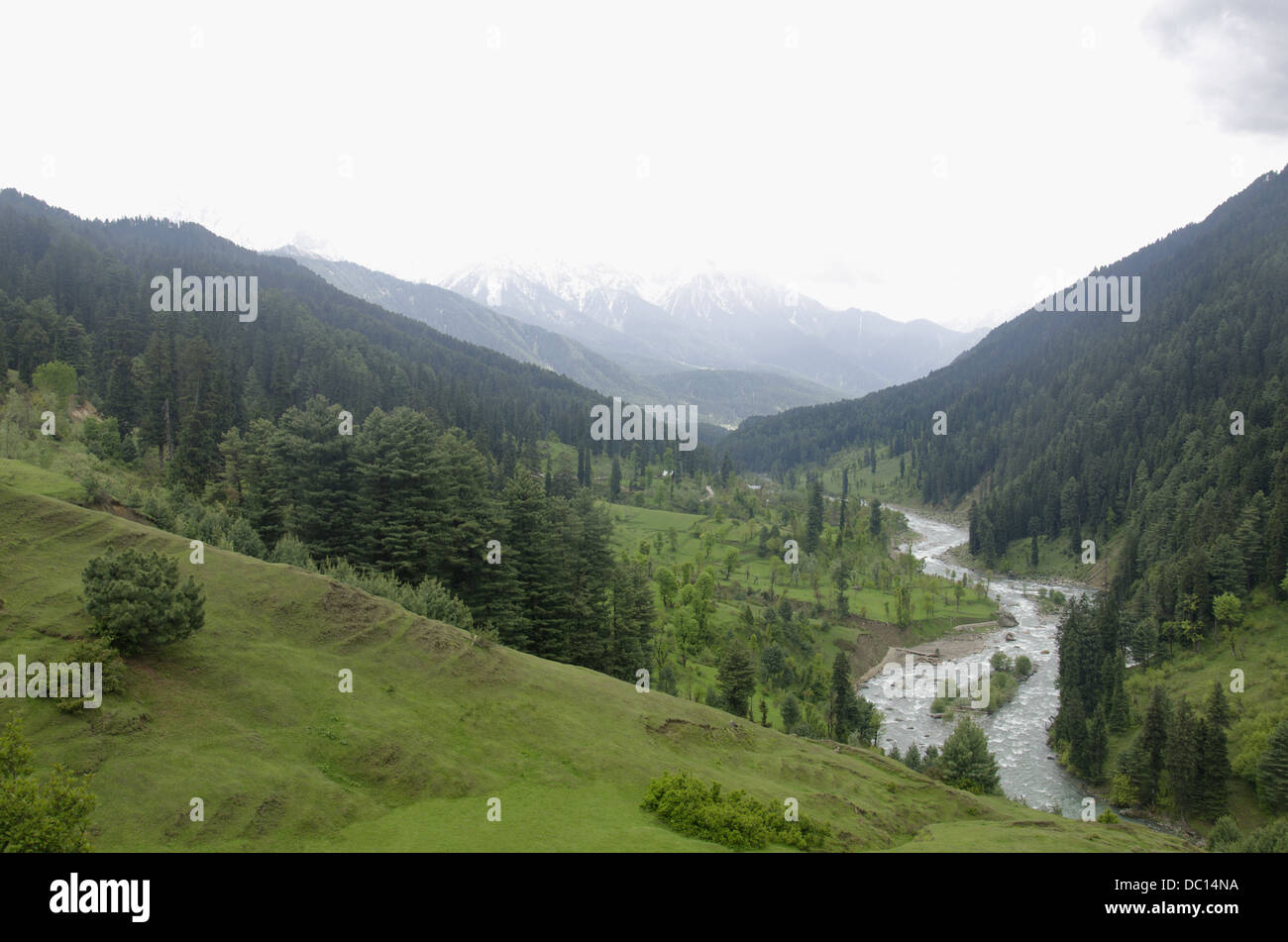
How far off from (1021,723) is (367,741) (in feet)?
278

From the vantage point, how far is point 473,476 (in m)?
63.2

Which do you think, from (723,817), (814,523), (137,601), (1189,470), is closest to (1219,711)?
(723,817)

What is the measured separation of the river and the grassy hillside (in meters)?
31.6

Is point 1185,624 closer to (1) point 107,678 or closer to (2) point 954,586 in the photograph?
(2) point 954,586

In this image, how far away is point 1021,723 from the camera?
8469cm

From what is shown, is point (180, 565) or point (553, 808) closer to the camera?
point (553, 808)

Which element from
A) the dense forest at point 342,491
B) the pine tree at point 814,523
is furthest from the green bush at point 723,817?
the pine tree at point 814,523

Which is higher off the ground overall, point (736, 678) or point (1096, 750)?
point (736, 678)

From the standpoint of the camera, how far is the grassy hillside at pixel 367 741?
21156mm

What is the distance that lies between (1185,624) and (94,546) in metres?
115

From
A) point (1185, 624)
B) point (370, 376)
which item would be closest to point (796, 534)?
point (1185, 624)

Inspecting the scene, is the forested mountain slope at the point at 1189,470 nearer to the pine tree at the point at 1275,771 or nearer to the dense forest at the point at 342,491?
the pine tree at the point at 1275,771

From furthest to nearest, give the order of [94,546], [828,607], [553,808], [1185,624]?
[828,607], [1185,624], [94,546], [553,808]

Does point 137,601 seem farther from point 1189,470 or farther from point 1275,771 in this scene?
point 1189,470
